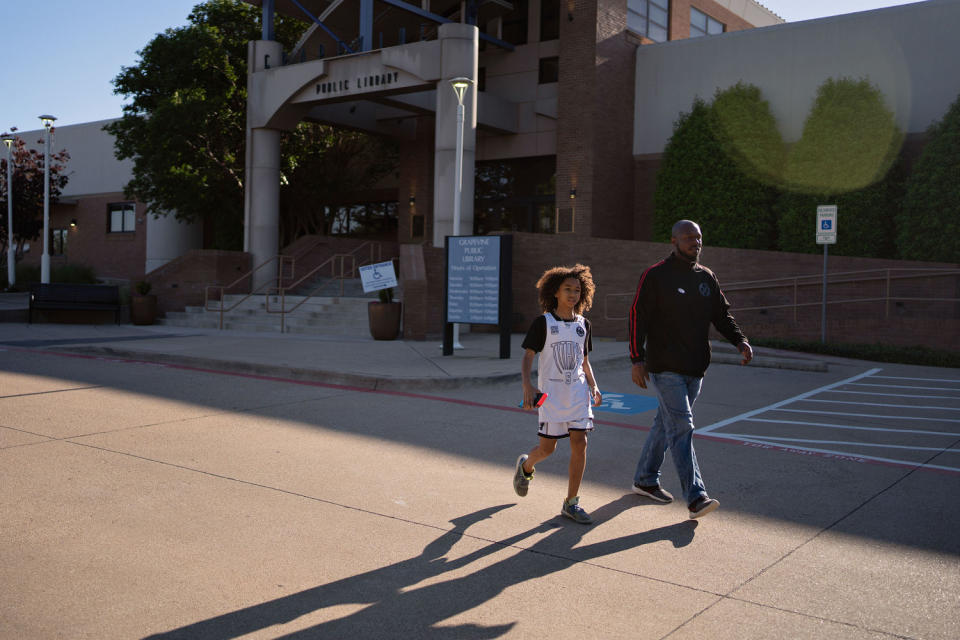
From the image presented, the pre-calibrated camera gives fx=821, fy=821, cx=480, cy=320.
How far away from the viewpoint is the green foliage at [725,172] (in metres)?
22.4

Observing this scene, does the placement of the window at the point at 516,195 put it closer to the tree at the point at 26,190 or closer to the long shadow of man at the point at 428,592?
the tree at the point at 26,190

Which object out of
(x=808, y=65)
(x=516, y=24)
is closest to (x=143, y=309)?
(x=516, y=24)

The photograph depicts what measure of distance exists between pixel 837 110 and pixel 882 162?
183 centimetres

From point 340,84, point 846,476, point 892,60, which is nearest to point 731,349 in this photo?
point 846,476

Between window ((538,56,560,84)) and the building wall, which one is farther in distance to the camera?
the building wall

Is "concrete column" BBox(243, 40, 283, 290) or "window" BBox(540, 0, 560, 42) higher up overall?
"window" BBox(540, 0, 560, 42)

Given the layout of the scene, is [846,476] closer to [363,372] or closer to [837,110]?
[363,372]

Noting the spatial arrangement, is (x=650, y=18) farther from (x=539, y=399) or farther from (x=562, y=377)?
(x=539, y=399)

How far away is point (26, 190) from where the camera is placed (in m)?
35.8

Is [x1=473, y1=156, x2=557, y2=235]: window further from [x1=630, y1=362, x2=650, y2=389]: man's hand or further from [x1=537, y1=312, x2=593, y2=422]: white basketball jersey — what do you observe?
[x1=537, y1=312, x2=593, y2=422]: white basketball jersey

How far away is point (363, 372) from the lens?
11.5 m

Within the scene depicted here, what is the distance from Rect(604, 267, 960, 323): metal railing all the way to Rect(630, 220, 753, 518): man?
43.4ft

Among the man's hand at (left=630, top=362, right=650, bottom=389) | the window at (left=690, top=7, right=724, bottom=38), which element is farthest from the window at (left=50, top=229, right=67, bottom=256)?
the man's hand at (left=630, top=362, right=650, bottom=389)

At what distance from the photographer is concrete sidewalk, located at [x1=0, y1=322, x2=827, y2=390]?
1159 centimetres
